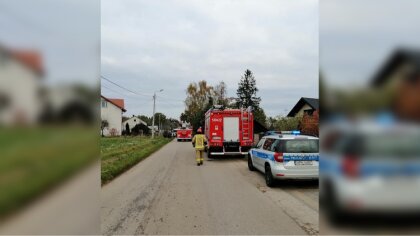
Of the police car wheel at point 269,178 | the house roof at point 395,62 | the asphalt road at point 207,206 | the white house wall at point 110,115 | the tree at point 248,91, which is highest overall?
the tree at point 248,91

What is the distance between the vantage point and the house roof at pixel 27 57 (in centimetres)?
106

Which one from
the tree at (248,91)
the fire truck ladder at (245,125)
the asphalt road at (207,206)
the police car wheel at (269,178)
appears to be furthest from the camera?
the tree at (248,91)

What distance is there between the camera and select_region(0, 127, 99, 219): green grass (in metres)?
1.05

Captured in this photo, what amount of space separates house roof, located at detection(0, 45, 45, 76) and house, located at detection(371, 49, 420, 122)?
0.95 meters

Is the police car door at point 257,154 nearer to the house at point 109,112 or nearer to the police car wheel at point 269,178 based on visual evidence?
the police car wheel at point 269,178

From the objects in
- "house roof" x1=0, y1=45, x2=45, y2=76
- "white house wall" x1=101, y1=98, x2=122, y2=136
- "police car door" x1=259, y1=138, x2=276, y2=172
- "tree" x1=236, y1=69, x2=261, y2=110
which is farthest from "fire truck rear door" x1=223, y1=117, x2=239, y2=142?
"tree" x1=236, y1=69, x2=261, y2=110

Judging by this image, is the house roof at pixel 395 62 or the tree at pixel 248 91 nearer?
the house roof at pixel 395 62

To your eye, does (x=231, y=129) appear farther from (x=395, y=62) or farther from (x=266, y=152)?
(x=395, y=62)

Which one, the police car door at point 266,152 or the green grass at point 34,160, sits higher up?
the green grass at point 34,160

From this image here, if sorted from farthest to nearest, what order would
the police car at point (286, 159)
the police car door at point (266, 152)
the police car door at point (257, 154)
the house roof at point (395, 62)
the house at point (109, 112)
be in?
1. the police car door at point (257, 154)
2. the police car door at point (266, 152)
3. the police car at point (286, 159)
4. the house at point (109, 112)
5. the house roof at point (395, 62)

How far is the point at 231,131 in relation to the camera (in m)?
19.9

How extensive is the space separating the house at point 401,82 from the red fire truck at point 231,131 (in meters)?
18.8

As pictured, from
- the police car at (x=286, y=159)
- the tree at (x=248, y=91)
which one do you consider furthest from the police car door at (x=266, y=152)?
the tree at (x=248, y=91)

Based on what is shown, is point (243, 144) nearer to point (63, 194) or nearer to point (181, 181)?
point (181, 181)
